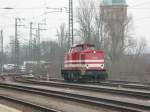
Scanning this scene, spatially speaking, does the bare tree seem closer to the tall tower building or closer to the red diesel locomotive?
the tall tower building

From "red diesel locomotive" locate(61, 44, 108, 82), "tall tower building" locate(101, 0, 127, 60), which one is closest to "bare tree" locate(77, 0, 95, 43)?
"tall tower building" locate(101, 0, 127, 60)

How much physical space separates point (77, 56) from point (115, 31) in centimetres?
4570

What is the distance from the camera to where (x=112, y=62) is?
71750mm

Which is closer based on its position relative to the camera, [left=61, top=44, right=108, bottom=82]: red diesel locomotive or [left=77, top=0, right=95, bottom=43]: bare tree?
[left=61, top=44, right=108, bottom=82]: red diesel locomotive

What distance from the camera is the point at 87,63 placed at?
3922 centimetres

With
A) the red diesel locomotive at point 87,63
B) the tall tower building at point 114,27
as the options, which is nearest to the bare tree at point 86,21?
the tall tower building at point 114,27

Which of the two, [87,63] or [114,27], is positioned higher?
[114,27]

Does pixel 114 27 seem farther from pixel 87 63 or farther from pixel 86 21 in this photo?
pixel 87 63

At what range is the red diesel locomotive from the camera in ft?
128

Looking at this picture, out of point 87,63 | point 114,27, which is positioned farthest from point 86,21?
point 87,63

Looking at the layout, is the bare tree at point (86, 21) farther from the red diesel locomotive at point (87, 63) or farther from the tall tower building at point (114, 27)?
the red diesel locomotive at point (87, 63)

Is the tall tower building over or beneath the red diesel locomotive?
over

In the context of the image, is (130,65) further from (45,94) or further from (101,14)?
(45,94)

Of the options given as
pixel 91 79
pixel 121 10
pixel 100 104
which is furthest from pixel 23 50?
pixel 100 104
